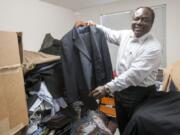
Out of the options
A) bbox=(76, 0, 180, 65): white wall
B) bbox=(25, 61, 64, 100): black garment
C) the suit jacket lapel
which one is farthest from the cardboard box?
bbox=(76, 0, 180, 65): white wall

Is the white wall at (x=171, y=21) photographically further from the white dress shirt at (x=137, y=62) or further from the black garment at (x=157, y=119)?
the black garment at (x=157, y=119)

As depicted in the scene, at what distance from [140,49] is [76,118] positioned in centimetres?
113

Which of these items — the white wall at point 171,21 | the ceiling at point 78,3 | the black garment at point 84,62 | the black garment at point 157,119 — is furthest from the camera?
the ceiling at point 78,3

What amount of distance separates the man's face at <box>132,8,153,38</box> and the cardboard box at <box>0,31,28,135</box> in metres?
1.07

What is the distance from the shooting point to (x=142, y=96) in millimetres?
1850

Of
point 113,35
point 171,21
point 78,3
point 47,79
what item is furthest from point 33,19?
point 171,21

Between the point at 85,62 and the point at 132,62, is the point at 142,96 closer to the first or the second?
the point at 132,62

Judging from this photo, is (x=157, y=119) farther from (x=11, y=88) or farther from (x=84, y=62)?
(x=11, y=88)

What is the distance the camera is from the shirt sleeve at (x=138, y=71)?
166cm

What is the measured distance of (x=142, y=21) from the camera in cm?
184

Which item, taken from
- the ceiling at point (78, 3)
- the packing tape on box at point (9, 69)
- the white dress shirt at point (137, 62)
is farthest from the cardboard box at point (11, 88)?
the ceiling at point (78, 3)

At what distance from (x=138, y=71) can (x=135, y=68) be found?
34 mm

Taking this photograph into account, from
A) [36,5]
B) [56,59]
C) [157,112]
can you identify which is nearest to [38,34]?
[36,5]

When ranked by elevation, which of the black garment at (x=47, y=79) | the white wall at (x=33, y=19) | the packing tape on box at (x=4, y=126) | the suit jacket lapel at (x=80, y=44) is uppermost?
the white wall at (x=33, y=19)
